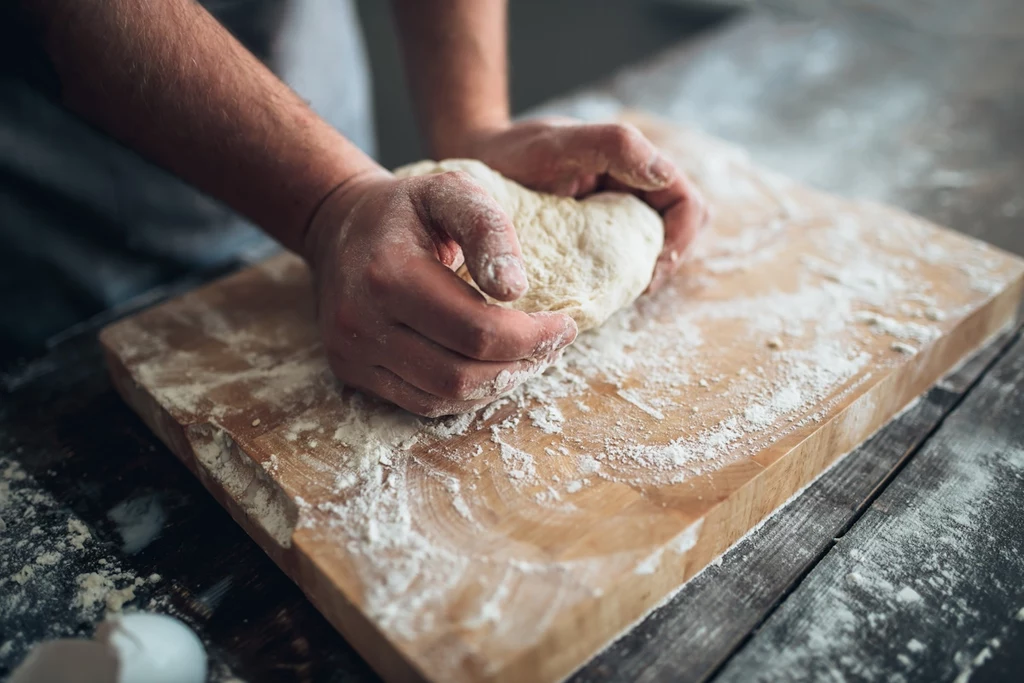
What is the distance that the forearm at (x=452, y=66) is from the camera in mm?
1657

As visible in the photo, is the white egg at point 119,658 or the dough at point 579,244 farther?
the dough at point 579,244

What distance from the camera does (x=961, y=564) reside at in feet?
3.50

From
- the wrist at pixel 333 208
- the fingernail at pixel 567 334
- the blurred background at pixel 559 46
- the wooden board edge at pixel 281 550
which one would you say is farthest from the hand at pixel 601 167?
the blurred background at pixel 559 46

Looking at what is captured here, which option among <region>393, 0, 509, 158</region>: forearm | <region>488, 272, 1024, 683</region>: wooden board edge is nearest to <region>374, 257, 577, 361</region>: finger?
<region>488, 272, 1024, 683</region>: wooden board edge

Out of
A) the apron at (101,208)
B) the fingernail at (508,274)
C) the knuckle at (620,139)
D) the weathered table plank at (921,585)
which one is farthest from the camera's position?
the apron at (101,208)

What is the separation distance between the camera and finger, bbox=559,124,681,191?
134 centimetres

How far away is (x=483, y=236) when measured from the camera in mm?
1055

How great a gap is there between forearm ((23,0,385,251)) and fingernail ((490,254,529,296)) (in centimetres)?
42

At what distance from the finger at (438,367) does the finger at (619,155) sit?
1.49ft

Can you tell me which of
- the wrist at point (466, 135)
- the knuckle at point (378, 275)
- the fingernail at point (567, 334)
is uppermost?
the knuckle at point (378, 275)

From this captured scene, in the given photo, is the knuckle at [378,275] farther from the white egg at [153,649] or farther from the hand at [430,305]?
the white egg at [153,649]

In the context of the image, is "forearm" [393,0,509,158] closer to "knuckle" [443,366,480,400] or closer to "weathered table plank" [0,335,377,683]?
"knuckle" [443,366,480,400]

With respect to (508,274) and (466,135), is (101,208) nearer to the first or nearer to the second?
(466,135)

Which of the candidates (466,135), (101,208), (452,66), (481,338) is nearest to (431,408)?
(481,338)
